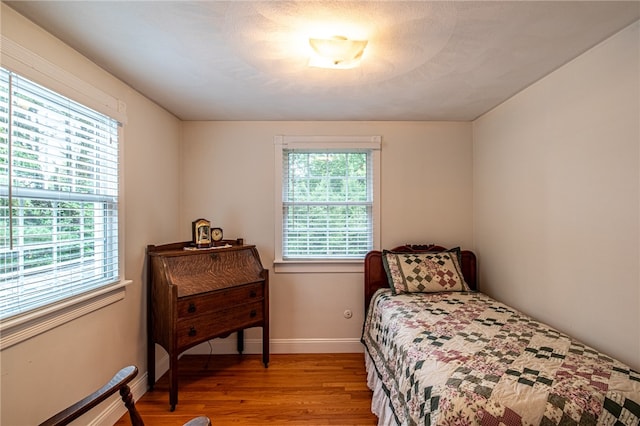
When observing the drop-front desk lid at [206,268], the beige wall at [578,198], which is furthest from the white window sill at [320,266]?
the beige wall at [578,198]

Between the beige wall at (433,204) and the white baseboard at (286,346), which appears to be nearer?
the beige wall at (433,204)

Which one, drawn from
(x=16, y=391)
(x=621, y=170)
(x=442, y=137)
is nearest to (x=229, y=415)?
(x=16, y=391)

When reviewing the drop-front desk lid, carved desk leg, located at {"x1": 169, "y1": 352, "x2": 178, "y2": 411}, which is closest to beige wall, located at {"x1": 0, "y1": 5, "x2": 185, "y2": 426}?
the drop-front desk lid

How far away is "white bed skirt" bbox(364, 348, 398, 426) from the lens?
1775 mm

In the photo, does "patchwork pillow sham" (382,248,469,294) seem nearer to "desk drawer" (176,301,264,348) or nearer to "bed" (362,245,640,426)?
"bed" (362,245,640,426)

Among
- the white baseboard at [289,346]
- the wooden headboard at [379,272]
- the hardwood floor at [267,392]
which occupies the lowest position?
the hardwood floor at [267,392]

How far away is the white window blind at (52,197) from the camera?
133 centimetres

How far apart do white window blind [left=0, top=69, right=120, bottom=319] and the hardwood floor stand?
1060 mm

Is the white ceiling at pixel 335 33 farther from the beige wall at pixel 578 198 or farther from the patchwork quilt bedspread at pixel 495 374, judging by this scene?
the patchwork quilt bedspread at pixel 495 374

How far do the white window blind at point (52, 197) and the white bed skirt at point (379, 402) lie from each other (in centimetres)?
195

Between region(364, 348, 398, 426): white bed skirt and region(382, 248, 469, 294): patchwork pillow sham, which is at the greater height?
region(382, 248, 469, 294): patchwork pillow sham

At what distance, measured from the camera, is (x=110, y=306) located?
1958 millimetres

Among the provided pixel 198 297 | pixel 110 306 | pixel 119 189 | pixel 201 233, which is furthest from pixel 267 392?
pixel 119 189

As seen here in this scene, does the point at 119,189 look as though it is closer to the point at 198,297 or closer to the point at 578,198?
the point at 198,297
